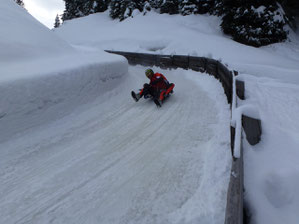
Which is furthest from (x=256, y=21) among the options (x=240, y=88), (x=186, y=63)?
(x=240, y=88)

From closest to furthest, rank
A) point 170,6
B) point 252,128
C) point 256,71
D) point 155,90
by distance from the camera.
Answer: point 252,128 → point 155,90 → point 256,71 → point 170,6

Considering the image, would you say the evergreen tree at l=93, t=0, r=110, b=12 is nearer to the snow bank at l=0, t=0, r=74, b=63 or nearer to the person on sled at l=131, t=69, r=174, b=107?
the snow bank at l=0, t=0, r=74, b=63

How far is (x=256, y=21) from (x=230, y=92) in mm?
10761

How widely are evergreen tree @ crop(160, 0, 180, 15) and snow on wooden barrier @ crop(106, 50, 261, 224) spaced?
26.3 ft

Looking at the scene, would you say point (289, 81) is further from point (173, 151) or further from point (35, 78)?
point (35, 78)

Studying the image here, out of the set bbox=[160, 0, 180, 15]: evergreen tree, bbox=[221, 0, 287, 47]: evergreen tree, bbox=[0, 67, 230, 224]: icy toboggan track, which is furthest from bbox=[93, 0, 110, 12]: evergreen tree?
bbox=[0, 67, 230, 224]: icy toboggan track

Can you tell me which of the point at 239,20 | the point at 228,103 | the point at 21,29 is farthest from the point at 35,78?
the point at 239,20

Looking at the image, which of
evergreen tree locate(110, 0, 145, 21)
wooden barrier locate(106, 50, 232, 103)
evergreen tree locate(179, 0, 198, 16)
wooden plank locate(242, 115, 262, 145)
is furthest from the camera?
evergreen tree locate(110, 0, 145, 21)

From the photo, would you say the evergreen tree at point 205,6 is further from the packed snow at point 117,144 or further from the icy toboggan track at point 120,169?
the icy toboggan track at point 120,169

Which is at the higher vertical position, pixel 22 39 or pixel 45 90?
pixel 22 39

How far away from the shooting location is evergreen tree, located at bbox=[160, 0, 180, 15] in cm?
2151

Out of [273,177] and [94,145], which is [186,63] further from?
[273,177]

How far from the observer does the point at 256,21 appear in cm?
1383

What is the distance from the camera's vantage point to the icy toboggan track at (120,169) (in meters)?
2.60
